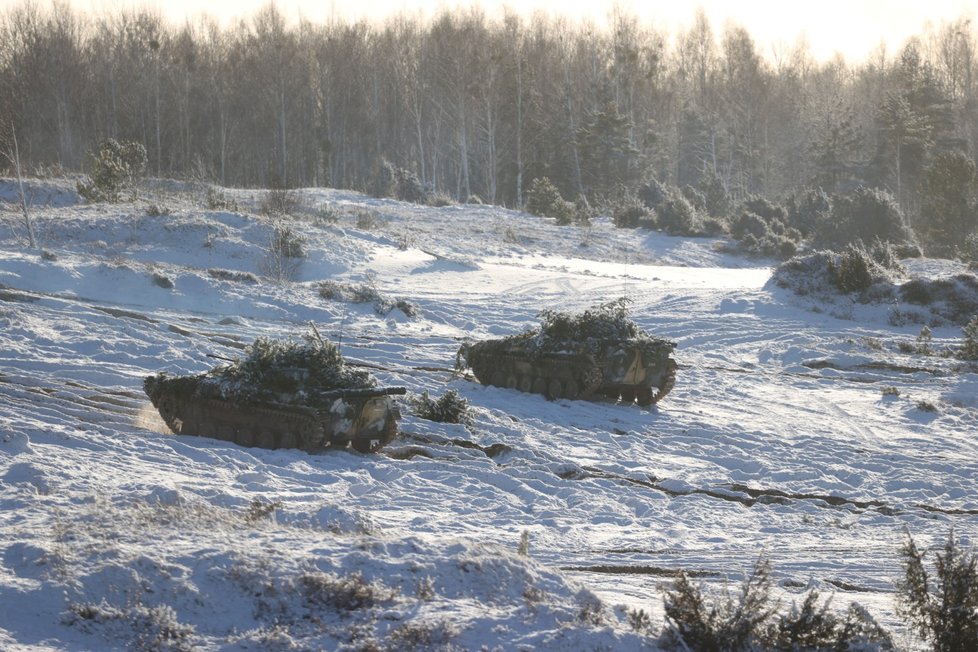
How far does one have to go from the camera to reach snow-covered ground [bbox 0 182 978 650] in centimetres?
587

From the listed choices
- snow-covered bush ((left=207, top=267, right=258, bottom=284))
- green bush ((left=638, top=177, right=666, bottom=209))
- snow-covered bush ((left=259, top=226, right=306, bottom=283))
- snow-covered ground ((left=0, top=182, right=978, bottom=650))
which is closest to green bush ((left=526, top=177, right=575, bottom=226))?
green bush ((left=638, top=177, right=666, bottom=209))

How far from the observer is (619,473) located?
11.6 metres

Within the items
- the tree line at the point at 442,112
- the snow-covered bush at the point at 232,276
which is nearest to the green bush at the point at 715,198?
the tree line at the point at 442,112

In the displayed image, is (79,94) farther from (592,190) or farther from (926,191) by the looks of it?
(926,191)

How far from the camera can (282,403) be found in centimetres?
1109

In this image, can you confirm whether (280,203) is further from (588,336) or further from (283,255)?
(588,336)

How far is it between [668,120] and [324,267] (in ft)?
156

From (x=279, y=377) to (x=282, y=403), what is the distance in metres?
0.39

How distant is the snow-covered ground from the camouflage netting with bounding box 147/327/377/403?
604 millimetres

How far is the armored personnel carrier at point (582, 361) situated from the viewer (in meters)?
15.4

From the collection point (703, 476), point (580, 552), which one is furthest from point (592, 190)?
point (580, 552)

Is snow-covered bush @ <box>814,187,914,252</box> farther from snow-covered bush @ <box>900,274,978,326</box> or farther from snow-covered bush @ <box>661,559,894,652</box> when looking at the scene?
snow-covered bush @ <box>661,559,894,652</box>

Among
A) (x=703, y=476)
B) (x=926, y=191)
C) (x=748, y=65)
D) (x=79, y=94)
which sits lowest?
(x=703, y=476)

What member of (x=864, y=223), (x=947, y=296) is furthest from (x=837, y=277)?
(x=864, y=223)
